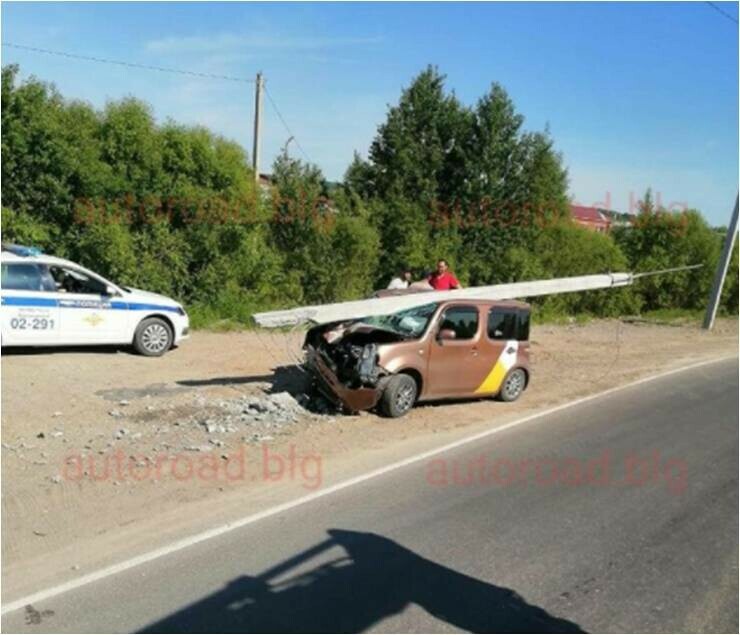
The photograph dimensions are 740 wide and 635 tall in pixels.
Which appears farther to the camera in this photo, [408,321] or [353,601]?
[408,321]

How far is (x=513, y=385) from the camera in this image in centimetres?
1222

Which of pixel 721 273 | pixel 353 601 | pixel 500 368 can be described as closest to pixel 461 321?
pixel 500 368

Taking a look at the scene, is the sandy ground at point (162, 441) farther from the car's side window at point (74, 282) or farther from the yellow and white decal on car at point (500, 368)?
the car's side window at point (74, 282)

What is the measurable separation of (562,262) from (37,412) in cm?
1794

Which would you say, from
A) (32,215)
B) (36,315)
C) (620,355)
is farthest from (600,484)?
(32,215)

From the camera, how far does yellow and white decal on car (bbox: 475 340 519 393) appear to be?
460 inches

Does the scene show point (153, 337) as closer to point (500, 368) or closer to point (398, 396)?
point (398, 396)

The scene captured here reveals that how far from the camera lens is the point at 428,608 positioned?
16.6ft

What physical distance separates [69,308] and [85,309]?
0.26 metres

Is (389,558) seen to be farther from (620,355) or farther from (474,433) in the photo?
(620,355)

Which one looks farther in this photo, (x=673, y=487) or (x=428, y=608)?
(x=673, y=487)

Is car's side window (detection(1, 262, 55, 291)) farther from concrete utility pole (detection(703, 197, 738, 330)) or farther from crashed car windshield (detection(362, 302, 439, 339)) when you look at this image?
concrete utility pole (detection(703, 197, 738, 330))

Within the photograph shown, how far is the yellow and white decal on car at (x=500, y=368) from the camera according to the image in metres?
11.7

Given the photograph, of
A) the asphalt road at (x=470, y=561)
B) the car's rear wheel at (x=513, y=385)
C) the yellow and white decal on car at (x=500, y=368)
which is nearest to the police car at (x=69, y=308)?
the yellow and white decal on car at (x=500, y=368)
